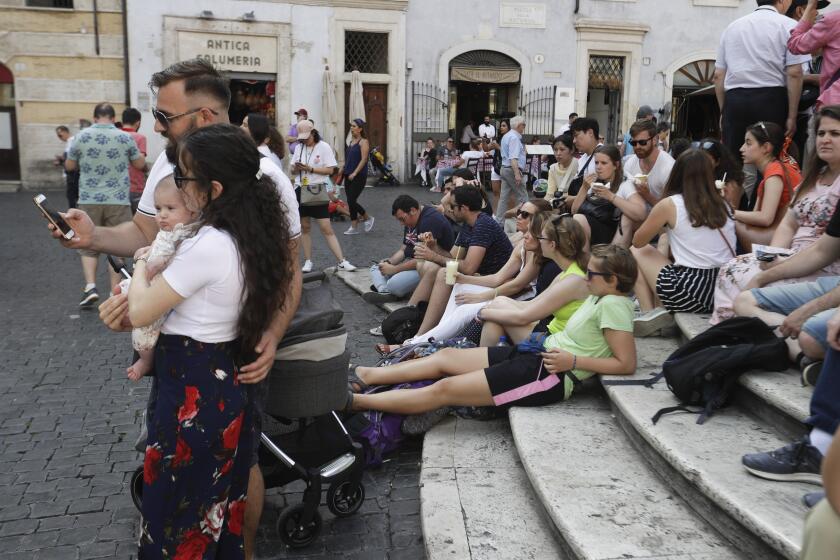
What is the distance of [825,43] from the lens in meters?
5.39

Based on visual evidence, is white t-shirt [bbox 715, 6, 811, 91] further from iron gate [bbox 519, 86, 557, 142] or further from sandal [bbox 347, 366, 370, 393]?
iron gate [bbox 519, 86, 557, 142]

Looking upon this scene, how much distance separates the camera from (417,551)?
11.1ft

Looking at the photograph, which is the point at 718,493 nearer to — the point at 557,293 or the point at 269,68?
the point at 557,293

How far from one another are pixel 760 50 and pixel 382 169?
603 inches

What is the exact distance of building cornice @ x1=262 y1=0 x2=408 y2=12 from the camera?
20.3 m

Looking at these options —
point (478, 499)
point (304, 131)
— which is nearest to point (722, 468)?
point (478, 499)

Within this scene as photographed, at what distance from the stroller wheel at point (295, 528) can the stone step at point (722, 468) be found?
151 cm

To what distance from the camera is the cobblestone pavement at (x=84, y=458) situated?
11.2 ft

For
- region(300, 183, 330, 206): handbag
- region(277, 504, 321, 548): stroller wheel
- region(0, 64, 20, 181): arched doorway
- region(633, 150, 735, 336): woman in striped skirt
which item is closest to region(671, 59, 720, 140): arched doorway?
region(300, 183, 330, 206): handbag

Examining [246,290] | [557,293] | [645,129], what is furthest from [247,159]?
[645,129]

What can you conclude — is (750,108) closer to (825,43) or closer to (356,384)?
(825,43)

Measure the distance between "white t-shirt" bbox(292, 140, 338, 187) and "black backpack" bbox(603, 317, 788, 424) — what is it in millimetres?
7102

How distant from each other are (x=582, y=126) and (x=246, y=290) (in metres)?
5.61

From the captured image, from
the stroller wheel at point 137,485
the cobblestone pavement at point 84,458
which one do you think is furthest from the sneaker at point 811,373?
the stroller wheel at point 137,485
